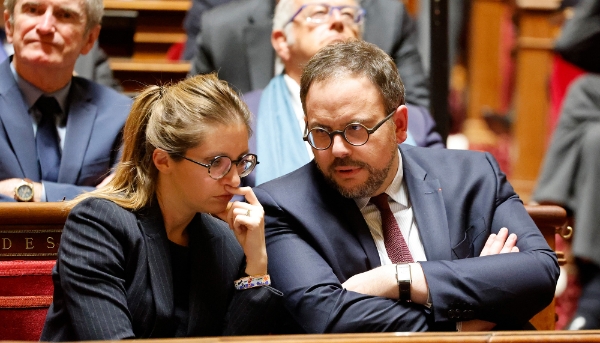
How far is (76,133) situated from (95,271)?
79 centimetres

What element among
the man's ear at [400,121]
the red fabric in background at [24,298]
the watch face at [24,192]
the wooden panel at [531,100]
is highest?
the man's ear at [400,121]

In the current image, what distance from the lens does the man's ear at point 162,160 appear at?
1.71 metres

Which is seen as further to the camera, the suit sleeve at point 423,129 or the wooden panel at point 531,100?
the wooden panel at point 531,100

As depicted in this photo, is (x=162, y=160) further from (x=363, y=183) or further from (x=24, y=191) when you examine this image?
(x=24, y=191)

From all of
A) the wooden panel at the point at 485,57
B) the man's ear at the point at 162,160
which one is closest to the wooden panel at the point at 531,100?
the wooden panel at the point at 485,57

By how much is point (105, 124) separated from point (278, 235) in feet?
2.47

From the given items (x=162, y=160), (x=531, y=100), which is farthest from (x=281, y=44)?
(x=531, y=100)

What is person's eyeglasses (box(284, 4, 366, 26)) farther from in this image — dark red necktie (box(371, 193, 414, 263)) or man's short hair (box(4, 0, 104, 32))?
dark red necktie (box(371, 193, 414, 263))

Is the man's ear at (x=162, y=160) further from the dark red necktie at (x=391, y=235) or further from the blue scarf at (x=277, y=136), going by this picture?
the blue scarf at (x=277, y=136)

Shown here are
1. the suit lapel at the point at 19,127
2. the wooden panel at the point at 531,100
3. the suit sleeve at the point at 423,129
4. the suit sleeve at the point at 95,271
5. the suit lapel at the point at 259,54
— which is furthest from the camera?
the wooden panel at the point at 531,100

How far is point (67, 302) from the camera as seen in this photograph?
63.5 inches

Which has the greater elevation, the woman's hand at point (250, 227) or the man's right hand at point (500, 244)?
the woman's hand at point (250, 227)

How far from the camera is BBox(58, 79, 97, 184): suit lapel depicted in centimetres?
→ 225

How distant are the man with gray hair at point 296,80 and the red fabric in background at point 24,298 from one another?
28.8 inches
